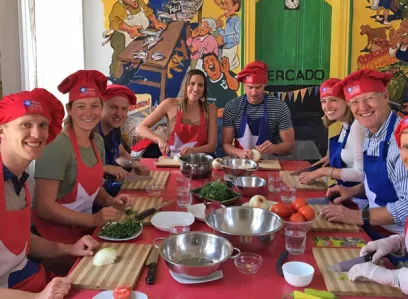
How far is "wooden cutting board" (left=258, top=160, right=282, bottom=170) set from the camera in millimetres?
3320

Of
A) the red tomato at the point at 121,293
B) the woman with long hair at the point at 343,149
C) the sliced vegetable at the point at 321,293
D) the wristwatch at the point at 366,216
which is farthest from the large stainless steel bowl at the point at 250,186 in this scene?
the red tomato at the point at 121,293

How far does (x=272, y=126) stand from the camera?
13.6 ft

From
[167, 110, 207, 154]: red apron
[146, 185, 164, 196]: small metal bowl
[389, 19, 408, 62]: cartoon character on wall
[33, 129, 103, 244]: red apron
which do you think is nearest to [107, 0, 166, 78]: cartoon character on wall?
[167, 110, 207, 154]: red apron

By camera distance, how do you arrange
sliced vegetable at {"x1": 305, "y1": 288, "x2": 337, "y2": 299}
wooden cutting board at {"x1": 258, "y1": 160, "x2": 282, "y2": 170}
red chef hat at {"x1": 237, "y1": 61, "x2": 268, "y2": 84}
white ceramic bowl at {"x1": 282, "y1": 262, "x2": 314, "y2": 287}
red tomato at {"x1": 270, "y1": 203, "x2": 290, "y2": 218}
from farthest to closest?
1. red chef hat at {"x1": 237, "y1": 61, "x2": 268, "y2": 84}
2. wooden cutting board at {"x1": 258, "y1": 160, "x2": 282, "y2": 170}
3. red tomato at {"x1": 270, "y1": 203, "x2": 290, "y2": 218}
4. white ceramic bowl at {"x1": 282, "y1": 262, "x2": 314, "y2": 287}
5. sliced vegetable at {"x1": 305, "y1": 288, "x2": 337, "y2": 299}

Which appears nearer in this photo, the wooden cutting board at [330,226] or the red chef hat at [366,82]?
the wooden cutting board at [330,226]

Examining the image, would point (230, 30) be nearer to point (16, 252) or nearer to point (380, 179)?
point (380, 179)

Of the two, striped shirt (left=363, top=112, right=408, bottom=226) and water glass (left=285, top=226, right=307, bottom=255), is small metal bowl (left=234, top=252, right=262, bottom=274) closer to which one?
water glass (left=285, top=226, right=307, bottom=255)

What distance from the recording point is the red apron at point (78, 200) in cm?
242

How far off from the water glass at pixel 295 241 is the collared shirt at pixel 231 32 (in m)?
3.58

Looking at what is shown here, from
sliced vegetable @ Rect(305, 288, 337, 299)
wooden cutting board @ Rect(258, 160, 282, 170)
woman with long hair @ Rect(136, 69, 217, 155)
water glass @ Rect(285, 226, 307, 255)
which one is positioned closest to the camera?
sliced vegetable @ Rect(305, 288, 337, 299)

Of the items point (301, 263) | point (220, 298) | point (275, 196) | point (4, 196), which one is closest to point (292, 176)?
point (275, 196)

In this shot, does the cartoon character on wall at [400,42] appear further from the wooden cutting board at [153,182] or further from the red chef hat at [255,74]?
the wooden cutting board at [153,182]

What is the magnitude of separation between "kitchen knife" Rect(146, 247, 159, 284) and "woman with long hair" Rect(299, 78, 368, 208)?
1.38 metres

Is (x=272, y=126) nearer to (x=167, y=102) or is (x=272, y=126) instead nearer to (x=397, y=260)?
(x=167, y=102)
